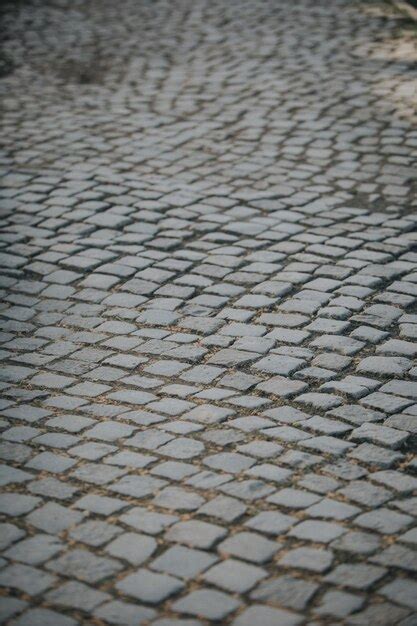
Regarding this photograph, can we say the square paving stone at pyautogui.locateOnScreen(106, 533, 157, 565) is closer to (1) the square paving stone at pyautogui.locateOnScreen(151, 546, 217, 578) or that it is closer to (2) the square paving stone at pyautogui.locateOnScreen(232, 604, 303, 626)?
(1) the square paving stone at pyautogui.locateOnScreen(151, 546, 217, 578)

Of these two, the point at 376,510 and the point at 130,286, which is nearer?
the point at 376,510

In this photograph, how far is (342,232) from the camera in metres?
6.18

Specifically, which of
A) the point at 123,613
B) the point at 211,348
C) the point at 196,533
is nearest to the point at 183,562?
the point at 196,533

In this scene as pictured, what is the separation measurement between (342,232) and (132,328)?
6.37ft

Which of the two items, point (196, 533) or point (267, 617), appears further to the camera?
point (196, 533)

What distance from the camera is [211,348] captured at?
189 inches

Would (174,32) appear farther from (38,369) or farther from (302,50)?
(38,369)

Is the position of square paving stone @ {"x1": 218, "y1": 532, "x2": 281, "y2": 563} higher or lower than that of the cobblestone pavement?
lower

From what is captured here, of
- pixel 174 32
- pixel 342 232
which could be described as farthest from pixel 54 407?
pixel 174 32

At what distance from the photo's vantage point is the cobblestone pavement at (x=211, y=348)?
10.4 ft

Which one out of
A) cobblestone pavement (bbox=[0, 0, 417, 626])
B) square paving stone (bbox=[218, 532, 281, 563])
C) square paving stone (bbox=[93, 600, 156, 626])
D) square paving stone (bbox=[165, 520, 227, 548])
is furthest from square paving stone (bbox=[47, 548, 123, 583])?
square paving stone (bbox=[218, 532, 281, 563])

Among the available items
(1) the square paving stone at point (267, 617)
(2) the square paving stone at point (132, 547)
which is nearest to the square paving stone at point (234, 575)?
(1) the square paving stone at point (267, 617)

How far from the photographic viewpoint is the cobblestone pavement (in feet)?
10.4

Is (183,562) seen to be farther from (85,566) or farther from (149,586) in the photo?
(85,566)
